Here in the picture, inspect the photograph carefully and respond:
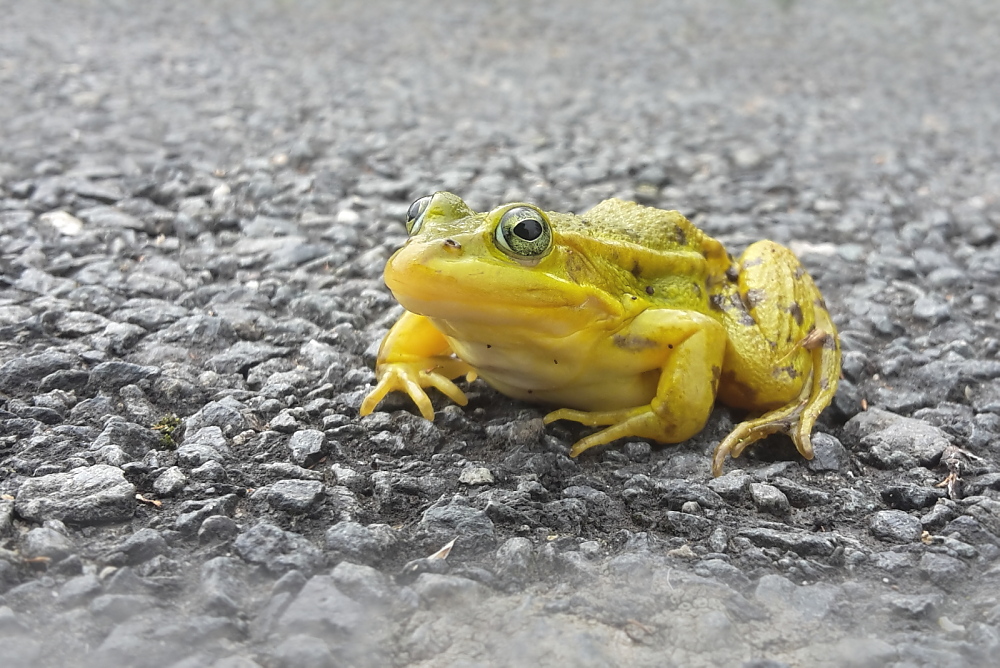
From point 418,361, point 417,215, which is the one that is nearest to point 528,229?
point 417,215

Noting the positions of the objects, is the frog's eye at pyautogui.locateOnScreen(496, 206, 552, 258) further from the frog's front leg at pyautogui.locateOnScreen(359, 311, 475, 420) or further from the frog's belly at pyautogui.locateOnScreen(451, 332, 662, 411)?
the frog's front leg at pyautogui.locateOnScreen(359, 311, 475, 420)

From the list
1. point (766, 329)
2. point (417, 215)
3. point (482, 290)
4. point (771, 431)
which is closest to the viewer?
point (482, 290)

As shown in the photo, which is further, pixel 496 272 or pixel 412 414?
pixel 412 414

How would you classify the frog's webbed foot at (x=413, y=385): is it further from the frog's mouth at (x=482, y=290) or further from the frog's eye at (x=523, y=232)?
the frog's eye at (x=523, y=232)

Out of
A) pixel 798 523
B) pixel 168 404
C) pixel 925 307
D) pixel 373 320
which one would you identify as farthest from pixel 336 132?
pixel 798 523

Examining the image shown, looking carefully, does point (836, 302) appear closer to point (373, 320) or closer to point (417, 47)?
point (373, 320)

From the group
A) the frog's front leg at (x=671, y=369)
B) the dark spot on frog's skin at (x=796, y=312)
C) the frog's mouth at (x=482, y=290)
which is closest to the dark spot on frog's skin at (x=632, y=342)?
the frog's front leg at (x=671, y=369)

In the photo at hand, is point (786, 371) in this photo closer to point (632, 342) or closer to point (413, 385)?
point (632, 342)
